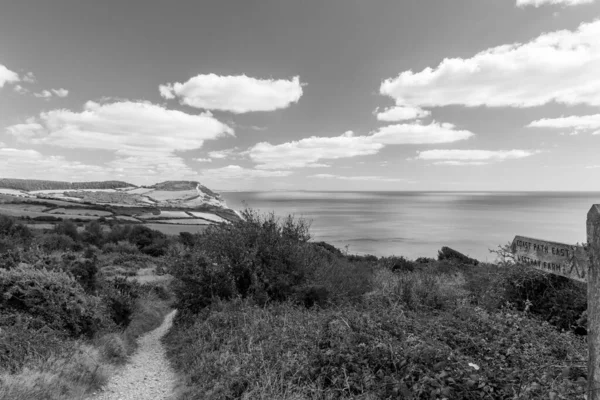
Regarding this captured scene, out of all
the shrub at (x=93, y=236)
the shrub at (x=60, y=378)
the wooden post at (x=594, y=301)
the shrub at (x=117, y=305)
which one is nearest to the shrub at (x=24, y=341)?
the shrub at (x=60, y=378)

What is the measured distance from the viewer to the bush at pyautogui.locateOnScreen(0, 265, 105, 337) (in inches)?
276

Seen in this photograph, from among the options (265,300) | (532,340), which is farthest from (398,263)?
(532,340)

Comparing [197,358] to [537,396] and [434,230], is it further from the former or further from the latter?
[434,230]

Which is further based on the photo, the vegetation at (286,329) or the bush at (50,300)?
the bush at (50,300)

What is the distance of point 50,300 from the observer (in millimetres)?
7230

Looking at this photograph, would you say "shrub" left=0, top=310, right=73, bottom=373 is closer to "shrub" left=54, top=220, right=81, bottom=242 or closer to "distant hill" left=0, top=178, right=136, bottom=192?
"shrub" left=54, top=220, right=81, bottom=242

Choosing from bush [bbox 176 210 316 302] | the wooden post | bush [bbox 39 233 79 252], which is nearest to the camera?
the wooden post

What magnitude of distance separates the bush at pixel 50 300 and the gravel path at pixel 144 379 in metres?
1.32

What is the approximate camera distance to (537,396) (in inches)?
134

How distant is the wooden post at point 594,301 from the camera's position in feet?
7.55

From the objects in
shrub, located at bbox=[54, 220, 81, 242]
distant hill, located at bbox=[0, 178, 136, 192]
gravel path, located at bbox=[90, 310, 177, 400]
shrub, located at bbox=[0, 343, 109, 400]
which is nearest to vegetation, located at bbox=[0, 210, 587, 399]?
shrub, located at bbox=[0, 343, 109, 400]

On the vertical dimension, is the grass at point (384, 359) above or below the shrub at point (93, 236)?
above

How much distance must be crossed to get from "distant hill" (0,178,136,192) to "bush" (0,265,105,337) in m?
67.6

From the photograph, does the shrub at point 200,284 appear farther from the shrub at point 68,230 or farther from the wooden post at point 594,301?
the shrub at point 68,230
